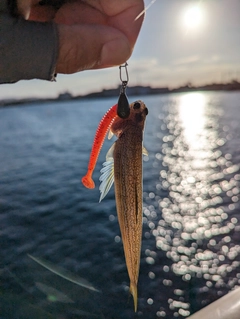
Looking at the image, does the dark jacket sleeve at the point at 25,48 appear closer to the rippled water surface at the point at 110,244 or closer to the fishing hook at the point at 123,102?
the fishing hook at the point at 123,102

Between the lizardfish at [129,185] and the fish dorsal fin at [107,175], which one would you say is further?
the fish dorsal fin at [107,175]

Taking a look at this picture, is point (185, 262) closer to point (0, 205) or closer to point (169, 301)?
point (169, 301)

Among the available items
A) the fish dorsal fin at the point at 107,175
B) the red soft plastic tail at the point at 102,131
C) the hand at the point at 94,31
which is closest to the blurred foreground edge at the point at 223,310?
the fish dorsal fin at the point at 107,175

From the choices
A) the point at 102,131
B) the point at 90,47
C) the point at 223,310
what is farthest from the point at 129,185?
the point at 223,310

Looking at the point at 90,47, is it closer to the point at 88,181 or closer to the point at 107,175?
the point at 88,181

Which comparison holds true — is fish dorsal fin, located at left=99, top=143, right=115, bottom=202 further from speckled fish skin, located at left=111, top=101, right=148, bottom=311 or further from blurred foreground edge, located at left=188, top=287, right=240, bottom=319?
blurred foreground edge, located at left=188, top=287, right=240, bottom=319

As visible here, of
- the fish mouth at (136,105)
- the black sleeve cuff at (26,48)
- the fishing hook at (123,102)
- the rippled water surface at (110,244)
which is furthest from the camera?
the rippled water surface at (110,244)
